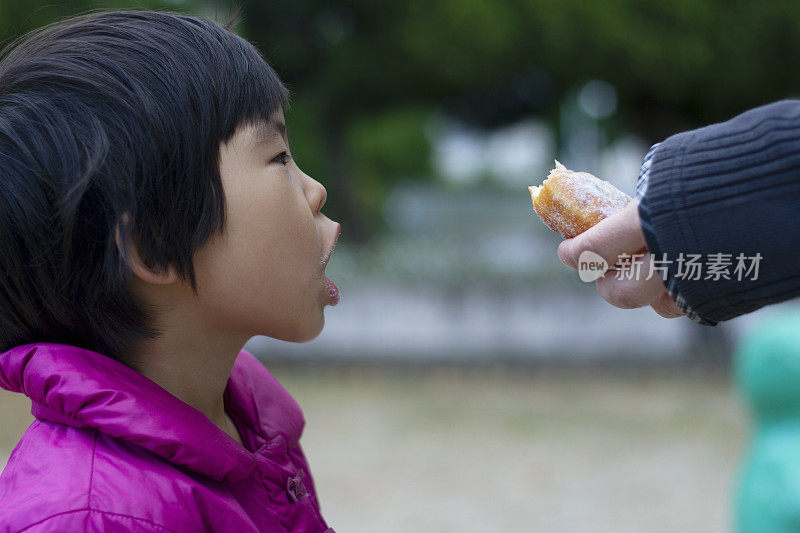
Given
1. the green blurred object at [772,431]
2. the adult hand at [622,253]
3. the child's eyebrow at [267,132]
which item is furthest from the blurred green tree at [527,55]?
the adult hand at [622,253]

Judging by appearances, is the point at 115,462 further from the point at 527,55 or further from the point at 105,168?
the point at 527,55

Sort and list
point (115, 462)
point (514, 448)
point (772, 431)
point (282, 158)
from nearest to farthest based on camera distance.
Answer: point (115, 462), point (282, 158), point (772, 431), point (514, 448)

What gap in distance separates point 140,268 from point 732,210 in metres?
0.86

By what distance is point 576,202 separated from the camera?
131cm

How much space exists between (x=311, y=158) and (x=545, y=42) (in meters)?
5.40

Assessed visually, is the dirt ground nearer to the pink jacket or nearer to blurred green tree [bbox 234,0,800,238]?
blurred green tree [bbox 234,0,800,238]

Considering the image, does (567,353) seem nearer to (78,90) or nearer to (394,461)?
(394,461)

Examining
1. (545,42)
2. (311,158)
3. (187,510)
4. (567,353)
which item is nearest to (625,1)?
(545,42)

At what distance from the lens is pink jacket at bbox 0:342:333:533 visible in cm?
100

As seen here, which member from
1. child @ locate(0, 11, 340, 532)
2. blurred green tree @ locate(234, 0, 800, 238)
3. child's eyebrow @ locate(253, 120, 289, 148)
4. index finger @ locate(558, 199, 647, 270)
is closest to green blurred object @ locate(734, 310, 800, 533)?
index finger @ locate(558, 199, 647, 270)

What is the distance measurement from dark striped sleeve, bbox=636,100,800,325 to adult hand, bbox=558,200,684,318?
1.2 inches

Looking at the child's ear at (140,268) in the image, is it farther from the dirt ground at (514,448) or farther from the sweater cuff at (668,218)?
the dirt ground at (514,448)

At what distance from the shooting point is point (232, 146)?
3.95 feet

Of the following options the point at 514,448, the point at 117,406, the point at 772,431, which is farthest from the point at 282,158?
the point at 514,448
